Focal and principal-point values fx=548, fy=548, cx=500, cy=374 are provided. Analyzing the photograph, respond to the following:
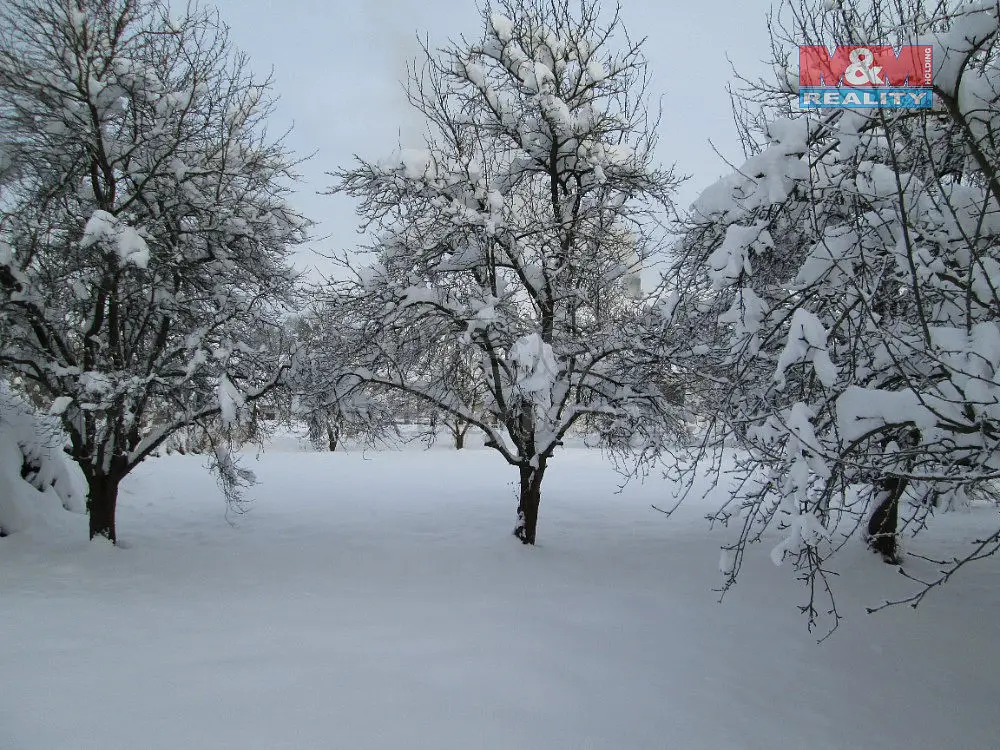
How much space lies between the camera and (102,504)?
7.66 metres

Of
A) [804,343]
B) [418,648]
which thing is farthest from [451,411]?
[804,343]

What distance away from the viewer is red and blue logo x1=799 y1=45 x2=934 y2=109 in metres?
3.25

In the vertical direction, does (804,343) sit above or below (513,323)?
below

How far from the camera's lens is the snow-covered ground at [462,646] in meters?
3.69

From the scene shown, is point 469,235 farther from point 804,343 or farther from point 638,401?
point 804,343

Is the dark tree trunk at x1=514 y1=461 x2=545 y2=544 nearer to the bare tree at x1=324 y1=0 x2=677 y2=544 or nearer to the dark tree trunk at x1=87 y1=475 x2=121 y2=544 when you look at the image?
the bare tree at x1=324 y1=0 x2=677 y2=544

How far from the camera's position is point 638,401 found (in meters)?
7.62

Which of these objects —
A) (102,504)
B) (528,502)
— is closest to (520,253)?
(528,502)

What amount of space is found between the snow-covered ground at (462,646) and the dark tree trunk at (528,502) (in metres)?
0.34

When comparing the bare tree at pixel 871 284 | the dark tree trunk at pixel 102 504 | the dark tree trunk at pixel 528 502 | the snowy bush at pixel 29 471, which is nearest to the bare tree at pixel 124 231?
the dark tree trunk at pixel 102 504

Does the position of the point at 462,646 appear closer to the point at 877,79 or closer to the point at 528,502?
the point at 528,502

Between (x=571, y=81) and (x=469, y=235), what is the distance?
10.1ft

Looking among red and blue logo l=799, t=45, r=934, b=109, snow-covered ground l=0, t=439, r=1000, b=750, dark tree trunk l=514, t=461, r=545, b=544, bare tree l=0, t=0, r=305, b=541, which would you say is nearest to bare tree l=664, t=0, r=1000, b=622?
red and blue logo l=799, t=45, r=934, b=109

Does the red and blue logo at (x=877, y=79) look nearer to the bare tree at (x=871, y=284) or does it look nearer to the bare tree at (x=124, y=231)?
the bare tree at (x=871, y=284)
